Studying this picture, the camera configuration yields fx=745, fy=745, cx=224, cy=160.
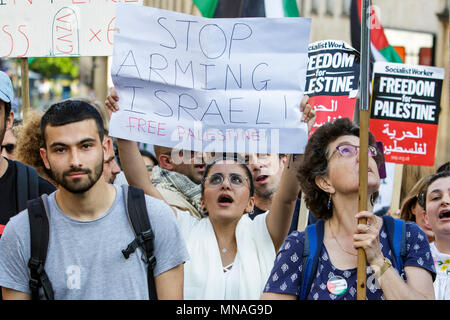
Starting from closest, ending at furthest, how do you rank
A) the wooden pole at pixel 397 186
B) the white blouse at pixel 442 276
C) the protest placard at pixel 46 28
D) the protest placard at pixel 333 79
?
the white blouse at pixel 442 276
the protest placard at pixel 46 28
the protest placard at pixel 333 79
the wooden pole at pixel 397 186

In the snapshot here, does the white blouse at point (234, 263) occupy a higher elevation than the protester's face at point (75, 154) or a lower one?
lower

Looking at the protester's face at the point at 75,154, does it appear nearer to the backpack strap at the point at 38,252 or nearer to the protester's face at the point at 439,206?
the backpack strap at the point at 38,252

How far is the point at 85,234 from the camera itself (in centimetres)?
285

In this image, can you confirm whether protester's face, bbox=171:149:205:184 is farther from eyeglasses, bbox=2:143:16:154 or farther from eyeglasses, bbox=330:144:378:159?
eyeglasses, bbox=330:144:378:159

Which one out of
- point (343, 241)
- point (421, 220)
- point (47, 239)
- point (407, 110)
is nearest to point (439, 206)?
point (421, 220)

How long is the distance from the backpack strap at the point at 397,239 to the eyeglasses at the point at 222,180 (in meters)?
0.88

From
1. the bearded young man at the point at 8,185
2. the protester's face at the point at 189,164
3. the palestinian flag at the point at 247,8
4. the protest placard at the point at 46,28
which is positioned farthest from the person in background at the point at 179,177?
the palestinian flag at the point at 247,8

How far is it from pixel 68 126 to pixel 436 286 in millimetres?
2133

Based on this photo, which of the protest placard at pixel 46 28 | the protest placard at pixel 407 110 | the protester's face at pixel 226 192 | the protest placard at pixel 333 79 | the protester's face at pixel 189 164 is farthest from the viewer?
the protest placard at pixel 407 110

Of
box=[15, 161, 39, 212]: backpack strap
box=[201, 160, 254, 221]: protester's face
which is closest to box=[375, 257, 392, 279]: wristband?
box=[201, 160, 254, 221]: protester's face

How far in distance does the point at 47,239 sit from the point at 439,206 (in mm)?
2233

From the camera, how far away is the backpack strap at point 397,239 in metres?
3.04
